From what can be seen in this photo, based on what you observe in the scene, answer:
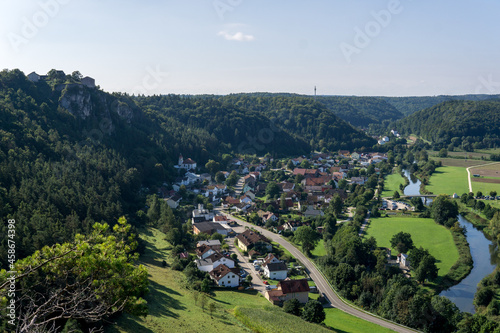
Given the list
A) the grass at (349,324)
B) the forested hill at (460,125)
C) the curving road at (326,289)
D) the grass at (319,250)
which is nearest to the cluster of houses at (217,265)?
the curving road at (326,289)

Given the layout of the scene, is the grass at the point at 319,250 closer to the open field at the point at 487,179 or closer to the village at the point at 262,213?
the village at the point at 262,213

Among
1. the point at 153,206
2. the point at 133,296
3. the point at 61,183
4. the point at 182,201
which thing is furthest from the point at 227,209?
the point at 133,296

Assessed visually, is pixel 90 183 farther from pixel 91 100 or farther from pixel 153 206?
pixel 91 100

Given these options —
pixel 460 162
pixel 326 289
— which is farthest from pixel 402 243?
pixel 460 162

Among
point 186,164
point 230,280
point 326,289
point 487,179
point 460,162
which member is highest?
point 460,162

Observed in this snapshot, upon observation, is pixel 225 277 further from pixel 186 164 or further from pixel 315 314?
pixel 186 164
